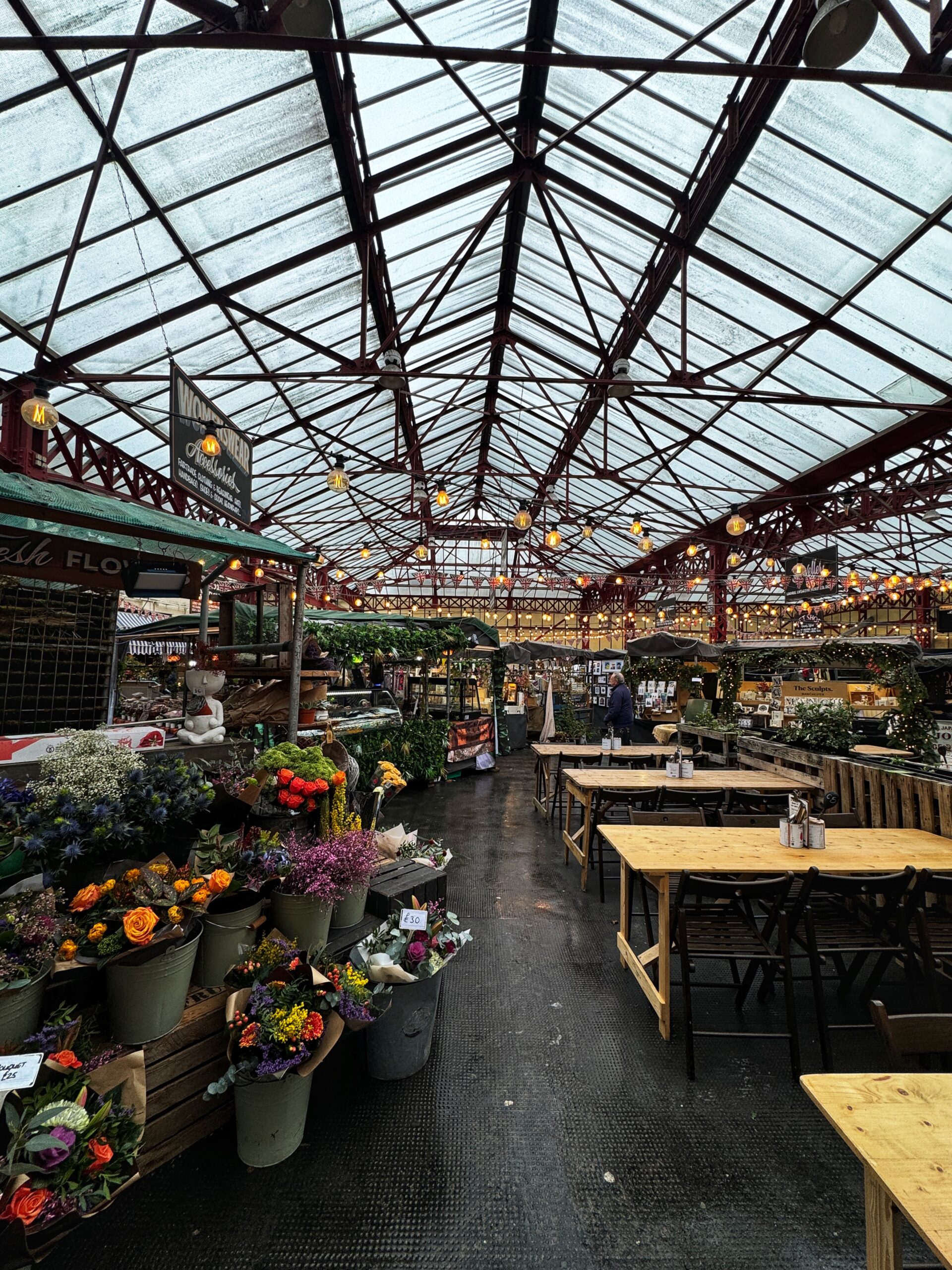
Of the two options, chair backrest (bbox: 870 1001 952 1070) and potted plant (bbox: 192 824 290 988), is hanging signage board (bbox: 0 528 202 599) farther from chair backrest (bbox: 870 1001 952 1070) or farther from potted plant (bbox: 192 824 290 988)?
chair backrest (bbox: 870 1001 952 1070)

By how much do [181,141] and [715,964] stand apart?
720cm

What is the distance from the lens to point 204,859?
2219 mm

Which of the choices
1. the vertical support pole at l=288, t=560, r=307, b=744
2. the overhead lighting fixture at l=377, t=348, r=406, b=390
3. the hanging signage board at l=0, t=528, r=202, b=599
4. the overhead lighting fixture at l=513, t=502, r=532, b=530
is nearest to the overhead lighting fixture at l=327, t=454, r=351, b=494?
the overhead lighting fixture at l=377, t=348, r=406, b=390

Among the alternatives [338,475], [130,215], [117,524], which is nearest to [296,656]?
[117,524]

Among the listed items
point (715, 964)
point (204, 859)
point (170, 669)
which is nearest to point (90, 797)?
point (204, 859)

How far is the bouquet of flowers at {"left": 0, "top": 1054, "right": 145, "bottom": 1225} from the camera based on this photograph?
1364 millimetres

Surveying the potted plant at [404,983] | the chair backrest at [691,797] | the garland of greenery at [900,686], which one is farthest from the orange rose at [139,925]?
the garland of greenery at [900,686]

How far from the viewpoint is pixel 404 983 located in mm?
2346

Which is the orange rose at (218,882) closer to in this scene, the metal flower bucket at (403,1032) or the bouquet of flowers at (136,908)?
the bouquet of flowers at (136,908)

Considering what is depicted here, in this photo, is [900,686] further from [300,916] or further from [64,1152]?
[64,1152]

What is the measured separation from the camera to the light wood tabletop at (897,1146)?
42.4 inches

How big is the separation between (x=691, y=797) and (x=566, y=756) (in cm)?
187

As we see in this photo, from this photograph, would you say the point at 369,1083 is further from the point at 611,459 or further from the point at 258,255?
the point at 611,459

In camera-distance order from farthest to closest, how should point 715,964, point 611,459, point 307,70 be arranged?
point 611,459 < point 307,70 < point 715,964
